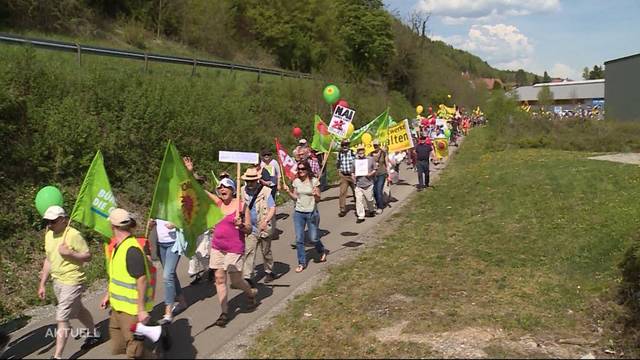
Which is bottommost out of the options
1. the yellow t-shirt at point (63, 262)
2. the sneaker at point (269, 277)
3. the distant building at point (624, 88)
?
the sneaker at point (269, 277)

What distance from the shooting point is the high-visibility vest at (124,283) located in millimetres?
5547

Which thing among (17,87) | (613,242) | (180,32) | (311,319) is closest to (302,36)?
(180,32)

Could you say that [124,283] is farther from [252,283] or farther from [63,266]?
[252,283]

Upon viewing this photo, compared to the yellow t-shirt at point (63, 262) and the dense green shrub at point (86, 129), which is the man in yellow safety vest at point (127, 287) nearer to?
the yellow t-shirt at point (63, 262)

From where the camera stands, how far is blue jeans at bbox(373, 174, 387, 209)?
14867mm

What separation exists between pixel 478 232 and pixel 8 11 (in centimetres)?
1916

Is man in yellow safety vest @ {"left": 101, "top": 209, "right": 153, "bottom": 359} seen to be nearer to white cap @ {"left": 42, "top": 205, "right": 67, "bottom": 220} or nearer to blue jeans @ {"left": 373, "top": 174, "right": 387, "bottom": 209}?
white cap @ {"left": 42, "top": 205, "right": 67, "bottom": 220}

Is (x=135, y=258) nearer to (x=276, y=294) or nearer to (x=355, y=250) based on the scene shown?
(x=276, y=294)

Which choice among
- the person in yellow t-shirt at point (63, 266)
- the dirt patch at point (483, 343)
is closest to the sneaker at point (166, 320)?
the person in yellow t-shirt at point (63, 266)

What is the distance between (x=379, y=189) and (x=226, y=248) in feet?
26.8

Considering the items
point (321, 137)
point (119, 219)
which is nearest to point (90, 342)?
point (119, 219)

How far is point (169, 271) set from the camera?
7.35 m

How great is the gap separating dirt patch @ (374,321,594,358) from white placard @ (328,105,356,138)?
845 centimetres

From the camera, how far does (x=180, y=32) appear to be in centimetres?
3638
